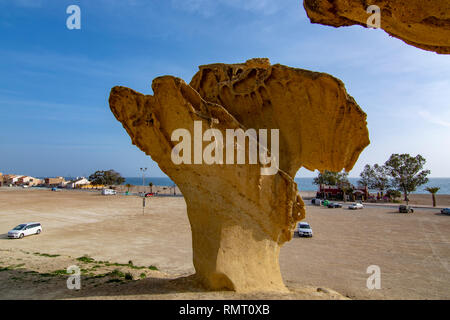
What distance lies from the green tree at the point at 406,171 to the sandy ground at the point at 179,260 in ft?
83.4

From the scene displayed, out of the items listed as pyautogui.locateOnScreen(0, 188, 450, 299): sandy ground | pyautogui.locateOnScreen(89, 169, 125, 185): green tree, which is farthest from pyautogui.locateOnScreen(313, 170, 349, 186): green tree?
pyautogui.locateOnScreen(89, 169, 125, 185): green tree

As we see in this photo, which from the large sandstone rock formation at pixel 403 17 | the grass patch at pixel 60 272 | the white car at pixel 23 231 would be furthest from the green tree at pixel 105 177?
the large sandstone rock formation at pixel 403 17

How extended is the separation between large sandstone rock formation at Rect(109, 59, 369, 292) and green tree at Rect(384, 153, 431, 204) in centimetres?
4583

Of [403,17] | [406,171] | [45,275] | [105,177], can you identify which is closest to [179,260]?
[45,275]

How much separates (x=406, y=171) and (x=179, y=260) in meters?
47.4

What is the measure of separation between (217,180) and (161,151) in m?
1.83

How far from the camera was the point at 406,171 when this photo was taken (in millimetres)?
45688

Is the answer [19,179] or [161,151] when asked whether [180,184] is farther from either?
[19,179]

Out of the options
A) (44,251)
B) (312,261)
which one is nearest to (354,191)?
(312,261)

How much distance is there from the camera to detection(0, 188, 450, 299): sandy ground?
22.5ft

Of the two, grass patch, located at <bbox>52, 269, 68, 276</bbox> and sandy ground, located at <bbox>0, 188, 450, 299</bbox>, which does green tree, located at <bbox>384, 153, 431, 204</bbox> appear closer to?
sandy ground, located at <bbox>0, 188, 450, 299</bbox>

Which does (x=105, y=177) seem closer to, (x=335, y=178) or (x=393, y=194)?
(x=335, y=178)
